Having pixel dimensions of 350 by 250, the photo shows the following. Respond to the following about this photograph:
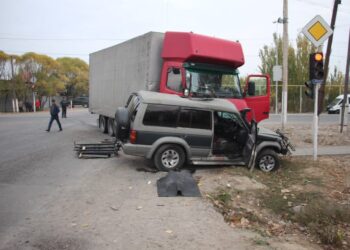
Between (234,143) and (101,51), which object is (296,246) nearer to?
(234,143)

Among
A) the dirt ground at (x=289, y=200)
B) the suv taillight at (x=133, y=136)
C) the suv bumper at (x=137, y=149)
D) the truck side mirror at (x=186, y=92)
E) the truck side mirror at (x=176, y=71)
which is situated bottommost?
the dirt ground at (x=289, y=200)

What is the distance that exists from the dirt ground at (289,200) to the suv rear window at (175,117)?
122 centimetres

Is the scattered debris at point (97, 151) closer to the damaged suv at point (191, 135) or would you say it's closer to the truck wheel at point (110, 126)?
the damaged suv at point (191, 135)

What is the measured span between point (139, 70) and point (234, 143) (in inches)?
172

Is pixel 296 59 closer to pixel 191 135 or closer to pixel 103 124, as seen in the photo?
pixel 103 124

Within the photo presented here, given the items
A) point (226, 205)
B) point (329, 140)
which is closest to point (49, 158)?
point (226, 205)

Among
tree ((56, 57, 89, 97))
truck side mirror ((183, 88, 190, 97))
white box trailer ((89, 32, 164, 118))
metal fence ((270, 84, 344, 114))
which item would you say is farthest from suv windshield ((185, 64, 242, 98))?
tree ((56, 57, 89, 97))

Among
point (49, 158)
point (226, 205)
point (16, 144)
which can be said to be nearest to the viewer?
point (226, 205)

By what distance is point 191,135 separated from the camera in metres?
9.31

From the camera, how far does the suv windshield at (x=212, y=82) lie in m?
11.3

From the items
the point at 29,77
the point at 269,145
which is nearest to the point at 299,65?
the point at 29,77

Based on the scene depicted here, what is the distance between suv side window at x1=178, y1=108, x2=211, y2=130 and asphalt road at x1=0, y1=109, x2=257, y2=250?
54.6 inches

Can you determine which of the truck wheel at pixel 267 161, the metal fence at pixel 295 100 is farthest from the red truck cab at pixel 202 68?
the metal fence at pixel 295 100

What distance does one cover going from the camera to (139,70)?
1245 cm
